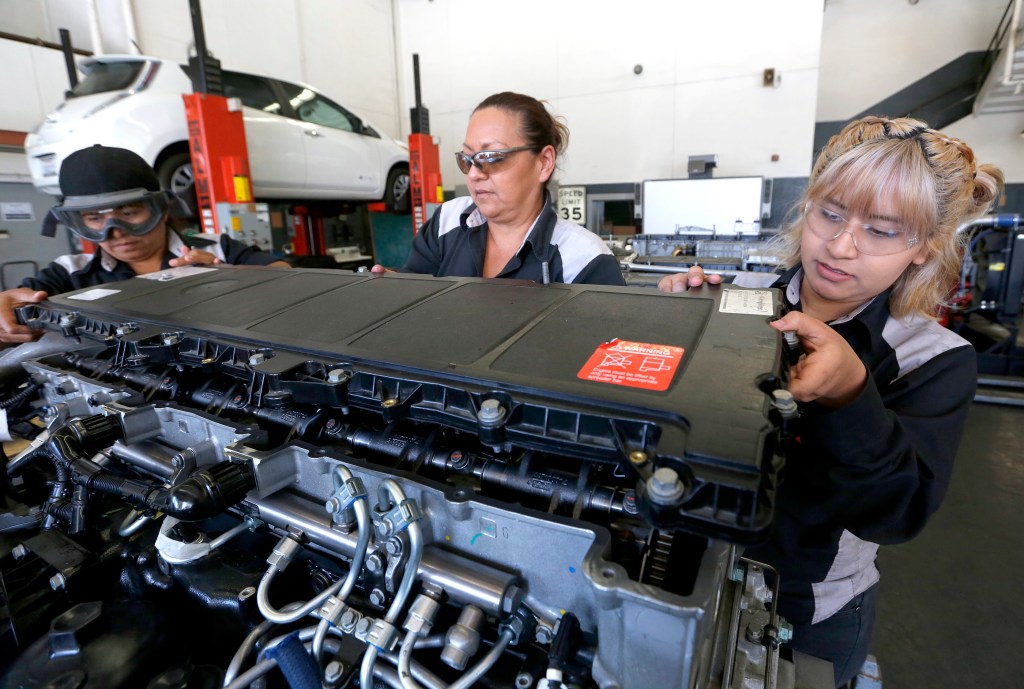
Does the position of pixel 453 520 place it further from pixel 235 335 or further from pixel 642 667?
pixel 235 335

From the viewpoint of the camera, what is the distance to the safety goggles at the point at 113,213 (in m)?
1.44

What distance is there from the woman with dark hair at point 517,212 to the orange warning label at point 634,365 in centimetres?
75

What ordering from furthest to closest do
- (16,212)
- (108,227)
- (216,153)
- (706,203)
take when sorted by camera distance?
(706,203) → (16,212) → (216,153) → (108,227)

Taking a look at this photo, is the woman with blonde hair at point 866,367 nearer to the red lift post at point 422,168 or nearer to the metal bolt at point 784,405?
the metal bolt at point 784,405

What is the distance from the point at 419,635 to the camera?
1.88 ft

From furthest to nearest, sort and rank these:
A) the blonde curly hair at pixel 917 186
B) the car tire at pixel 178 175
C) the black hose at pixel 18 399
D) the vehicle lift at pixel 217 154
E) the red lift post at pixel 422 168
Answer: the red lift post at pixel 422 168 < the car tire at pixel 178 175 < the vehicle lift at pixel 217 154 < the black hose at pixel 18 399 < the blonde curly hair at pixel 917 186

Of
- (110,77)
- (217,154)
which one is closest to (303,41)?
(110,77)

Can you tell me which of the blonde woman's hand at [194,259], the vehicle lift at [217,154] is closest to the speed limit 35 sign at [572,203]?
the vehicle lift at [217,154]

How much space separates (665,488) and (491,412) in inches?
8.3

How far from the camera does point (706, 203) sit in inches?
209

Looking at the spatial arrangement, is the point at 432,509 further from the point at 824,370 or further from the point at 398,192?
the point at 398,192

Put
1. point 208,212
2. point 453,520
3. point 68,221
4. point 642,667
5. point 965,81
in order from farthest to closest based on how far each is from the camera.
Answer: point 965,81 → point 208,212 → point 68,221 → point 453,520 → point 642,667

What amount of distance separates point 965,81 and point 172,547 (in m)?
9.93

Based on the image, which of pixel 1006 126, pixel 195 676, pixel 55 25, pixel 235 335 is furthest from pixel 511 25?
pixel 195 676
